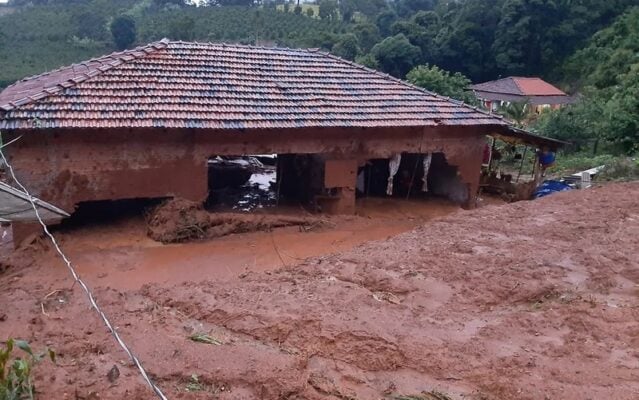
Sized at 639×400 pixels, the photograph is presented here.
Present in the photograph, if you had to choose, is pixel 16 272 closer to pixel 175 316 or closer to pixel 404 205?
pixel 175 316

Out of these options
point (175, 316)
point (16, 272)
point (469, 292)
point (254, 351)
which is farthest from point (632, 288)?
point (16, 272)

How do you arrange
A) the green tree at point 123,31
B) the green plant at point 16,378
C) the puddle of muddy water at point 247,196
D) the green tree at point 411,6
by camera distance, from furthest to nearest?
the green tree at point 411,6
the green tree at point 123,31
the puddle of muddy water at point 247,196
the green plant at point 16,378

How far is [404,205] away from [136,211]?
716 cm

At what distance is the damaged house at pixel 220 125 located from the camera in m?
11.7

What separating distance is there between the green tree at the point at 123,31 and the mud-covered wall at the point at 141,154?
1610 inches

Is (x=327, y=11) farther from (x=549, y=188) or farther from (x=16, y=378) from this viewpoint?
(x=16, y=378)

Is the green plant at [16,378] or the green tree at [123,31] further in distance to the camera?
the green tree at [123,31]

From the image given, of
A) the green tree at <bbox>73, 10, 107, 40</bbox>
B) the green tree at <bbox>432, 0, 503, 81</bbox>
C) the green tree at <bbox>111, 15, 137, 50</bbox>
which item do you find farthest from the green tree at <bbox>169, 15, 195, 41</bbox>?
the green tree at <bbox>432, 0, 503, 81</bbox>

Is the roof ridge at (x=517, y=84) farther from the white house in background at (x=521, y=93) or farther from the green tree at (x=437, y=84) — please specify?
the green tree at (x=437, y=84)

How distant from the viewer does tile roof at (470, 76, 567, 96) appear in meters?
42.9

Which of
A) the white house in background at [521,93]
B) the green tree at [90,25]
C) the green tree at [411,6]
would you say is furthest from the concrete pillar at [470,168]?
the green tree at [411,6]

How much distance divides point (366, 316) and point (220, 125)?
20.8 ft

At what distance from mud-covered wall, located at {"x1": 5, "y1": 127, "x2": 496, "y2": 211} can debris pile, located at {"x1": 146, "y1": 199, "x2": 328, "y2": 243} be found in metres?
0.39

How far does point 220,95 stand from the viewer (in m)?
13.6
